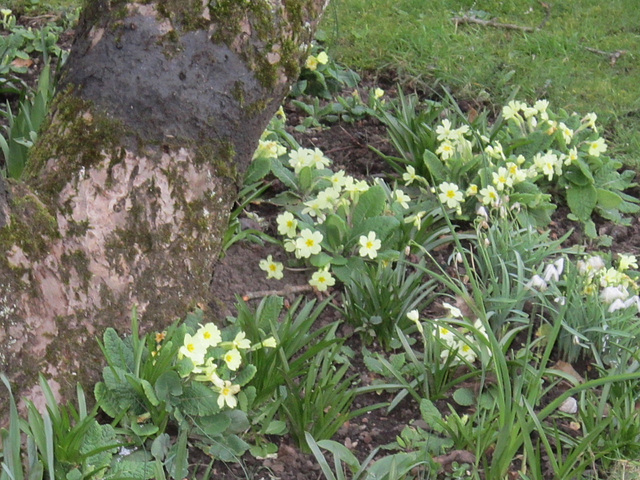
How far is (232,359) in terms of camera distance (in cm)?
253

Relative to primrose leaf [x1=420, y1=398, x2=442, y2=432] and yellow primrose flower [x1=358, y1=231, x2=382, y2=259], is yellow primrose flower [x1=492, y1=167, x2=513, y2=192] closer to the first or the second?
yellow primrose flower [x1=358, y1=231, x2=382, y2=259]

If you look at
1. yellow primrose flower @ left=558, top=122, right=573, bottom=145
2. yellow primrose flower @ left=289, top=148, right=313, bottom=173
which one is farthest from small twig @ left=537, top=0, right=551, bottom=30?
yellow primrose flower @ left=289, top=148, right=313, bottom=173

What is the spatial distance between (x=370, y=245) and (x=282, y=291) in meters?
0.43

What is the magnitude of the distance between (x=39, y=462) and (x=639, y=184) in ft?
11.2

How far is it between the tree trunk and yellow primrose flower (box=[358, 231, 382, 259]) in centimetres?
56

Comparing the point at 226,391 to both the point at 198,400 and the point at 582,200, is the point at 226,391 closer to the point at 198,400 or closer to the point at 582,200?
the point at 198,400

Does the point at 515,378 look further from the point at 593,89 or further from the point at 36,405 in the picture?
the point at 593,89

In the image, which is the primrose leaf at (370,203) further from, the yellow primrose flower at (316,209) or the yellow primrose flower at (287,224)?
the yellow primrose flower at (287,224)

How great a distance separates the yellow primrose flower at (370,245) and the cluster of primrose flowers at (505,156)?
1.75 feet

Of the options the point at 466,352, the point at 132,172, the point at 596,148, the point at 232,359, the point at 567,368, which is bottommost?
the point at 567,368

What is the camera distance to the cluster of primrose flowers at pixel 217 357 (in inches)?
97.2

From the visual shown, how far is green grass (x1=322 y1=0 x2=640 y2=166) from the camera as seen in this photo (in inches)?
Answer: 195

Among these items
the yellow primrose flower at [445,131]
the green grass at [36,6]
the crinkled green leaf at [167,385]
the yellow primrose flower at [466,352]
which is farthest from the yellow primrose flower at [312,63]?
the crinkled green leaf at [167,385]

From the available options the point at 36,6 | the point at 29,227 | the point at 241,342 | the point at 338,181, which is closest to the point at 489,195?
the point at 338,181
